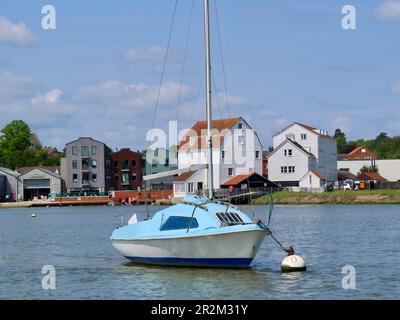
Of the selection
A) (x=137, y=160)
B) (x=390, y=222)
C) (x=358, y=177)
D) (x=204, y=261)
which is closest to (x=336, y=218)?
(x=390, y=222)

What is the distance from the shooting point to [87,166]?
171m

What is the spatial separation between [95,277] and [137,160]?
449ft

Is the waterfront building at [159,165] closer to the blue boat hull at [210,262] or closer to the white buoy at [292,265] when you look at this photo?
the blue boat hull at [210,262]

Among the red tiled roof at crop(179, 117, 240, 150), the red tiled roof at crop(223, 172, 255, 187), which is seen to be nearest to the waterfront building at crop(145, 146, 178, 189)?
the red tiled roof at crop(179, 117, 240, 150)

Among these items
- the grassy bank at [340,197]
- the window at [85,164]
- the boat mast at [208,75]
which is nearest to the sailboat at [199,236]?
the boat mast at [208,75]

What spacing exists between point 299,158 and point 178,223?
9887 centimetres

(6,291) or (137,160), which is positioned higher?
(137,160)

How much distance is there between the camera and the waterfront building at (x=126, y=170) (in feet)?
564

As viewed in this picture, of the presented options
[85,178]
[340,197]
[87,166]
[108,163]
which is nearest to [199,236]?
[340,197]

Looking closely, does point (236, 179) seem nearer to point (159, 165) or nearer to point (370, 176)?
point (370, 176)
